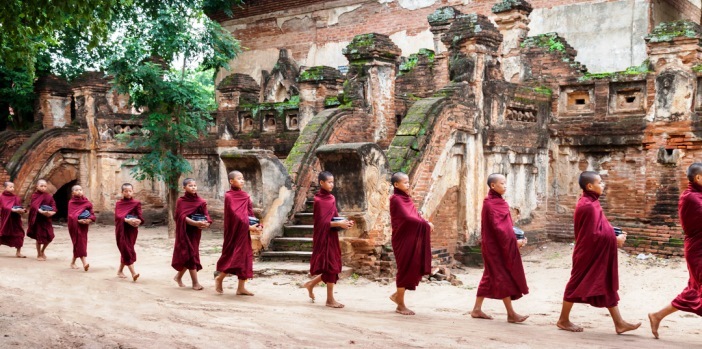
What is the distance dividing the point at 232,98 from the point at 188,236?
7.44 m

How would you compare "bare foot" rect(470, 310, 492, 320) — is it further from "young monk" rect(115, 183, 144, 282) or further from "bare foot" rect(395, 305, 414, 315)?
"young monk" rect(115, 183, 144, 282)

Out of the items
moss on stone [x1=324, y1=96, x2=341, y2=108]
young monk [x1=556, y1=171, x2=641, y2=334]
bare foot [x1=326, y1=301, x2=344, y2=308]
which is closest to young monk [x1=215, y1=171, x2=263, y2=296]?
bare foot [x1=326, y1=301, x2=344, y2=308]

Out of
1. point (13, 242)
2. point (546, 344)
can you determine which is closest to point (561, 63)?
point (546, 344)

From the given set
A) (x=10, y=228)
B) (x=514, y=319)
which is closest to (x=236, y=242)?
(x=514, y=319)

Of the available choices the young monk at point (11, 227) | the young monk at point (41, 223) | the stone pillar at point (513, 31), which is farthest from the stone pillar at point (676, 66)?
the young monk at point (11, 227)

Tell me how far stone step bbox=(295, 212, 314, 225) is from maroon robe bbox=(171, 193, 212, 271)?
2.04m

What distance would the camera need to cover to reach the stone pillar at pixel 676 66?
42.3 ft

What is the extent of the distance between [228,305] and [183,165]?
876 centimetres

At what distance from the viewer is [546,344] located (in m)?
7.33

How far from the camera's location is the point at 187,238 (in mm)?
11078

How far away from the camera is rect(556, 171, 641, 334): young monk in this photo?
307 inches

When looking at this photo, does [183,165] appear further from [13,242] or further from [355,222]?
[355,222]

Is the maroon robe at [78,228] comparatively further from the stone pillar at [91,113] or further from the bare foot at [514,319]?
the bare foot at [514,319]

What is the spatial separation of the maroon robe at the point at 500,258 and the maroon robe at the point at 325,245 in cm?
181
